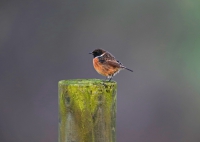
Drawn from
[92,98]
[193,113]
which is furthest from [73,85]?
[193,113]

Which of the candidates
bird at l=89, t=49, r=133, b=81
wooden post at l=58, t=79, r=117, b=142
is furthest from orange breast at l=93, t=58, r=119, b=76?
wooden post at l=58, t=79, r=117, b=142

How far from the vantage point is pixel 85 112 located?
262 cm

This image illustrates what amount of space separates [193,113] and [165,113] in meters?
0.96

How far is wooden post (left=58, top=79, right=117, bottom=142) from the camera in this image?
8.61 ft

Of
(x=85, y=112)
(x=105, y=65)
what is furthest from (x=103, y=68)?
(x=85, y=112)

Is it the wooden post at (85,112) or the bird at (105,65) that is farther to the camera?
the bird at (105,65)

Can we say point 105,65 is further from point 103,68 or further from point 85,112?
point 85,112

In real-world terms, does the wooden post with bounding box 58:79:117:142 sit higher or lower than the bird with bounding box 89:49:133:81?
lower

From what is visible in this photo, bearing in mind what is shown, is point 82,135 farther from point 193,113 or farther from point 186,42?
point 186,42

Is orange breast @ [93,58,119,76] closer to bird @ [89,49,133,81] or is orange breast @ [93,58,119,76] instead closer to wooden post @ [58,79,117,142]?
bird @ [89,49,133,81]

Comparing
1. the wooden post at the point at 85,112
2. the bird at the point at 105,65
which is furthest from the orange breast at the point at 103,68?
the wooden post at the point at 85,112

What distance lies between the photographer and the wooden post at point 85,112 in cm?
262

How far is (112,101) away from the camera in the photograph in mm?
2703

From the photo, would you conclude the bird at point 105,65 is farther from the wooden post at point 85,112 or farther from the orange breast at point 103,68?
the wooden post at point 85,112
